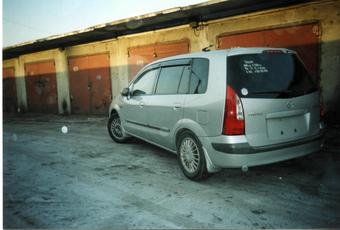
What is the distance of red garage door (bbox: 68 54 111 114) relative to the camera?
1370 centimetres

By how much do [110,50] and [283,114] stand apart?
10.7 meters

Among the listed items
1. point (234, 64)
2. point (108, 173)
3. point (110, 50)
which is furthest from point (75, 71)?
point (234, 64)

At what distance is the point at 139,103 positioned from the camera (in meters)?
5.80

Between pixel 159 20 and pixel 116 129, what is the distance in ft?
16.5

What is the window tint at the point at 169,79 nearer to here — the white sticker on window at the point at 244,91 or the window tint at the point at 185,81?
the window tint at the point at 185,81

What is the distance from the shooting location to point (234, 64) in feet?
12.9

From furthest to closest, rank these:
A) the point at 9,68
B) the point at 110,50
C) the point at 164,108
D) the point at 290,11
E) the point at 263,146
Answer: the point at 9,68, the point at 110,50, the point at 290,11, the point at 164,108, the point at 263,146

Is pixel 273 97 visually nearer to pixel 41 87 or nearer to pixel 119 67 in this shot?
pixel 119 67

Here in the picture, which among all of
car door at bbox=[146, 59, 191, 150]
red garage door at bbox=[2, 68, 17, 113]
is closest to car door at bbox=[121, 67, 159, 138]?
car door at bbox=[146, 59, 191, 150]

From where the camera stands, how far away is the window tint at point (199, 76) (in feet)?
13.8

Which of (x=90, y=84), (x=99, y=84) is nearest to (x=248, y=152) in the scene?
(x=99, y=84)

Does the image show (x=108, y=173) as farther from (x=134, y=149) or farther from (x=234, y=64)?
(x=234, y=64)

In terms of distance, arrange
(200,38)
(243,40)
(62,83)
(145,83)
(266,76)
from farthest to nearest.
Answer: (62,83) → (200,38) → (243,40) → (145,83) → (266,76)

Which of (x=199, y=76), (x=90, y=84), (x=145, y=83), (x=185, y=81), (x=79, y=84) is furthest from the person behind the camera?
(x=79, y=84)
